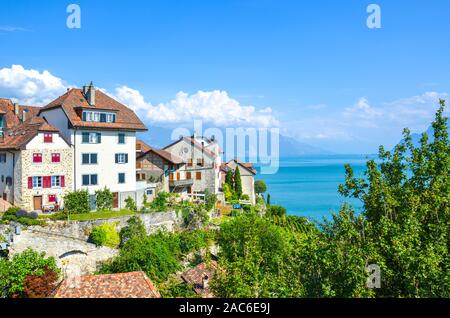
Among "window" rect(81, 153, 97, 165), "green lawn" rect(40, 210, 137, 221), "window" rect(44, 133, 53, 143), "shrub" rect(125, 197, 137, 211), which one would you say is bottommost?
"green lawn" rect(40, 210, 137, 221)

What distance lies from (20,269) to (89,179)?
12569mm

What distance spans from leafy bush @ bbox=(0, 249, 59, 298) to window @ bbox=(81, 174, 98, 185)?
9804mm

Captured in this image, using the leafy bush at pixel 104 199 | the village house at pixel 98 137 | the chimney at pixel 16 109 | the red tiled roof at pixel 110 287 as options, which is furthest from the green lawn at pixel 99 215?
the chimney at pixel 16 109

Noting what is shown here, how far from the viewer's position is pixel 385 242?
1016 centimetres

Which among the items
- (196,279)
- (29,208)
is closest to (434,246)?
(196,279)

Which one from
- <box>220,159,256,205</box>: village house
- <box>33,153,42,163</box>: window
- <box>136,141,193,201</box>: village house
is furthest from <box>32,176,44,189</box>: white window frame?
<box>220,159,256,205</box>: village house

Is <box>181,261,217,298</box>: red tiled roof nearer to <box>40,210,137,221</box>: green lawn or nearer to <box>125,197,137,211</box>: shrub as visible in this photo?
<box>40,210,137,221</box>: green lawn

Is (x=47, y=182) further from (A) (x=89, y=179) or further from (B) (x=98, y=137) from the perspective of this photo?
(B) (x=98, y=137)

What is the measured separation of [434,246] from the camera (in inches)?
392

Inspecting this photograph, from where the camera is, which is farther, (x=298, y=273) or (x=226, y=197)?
(x=226, y=197)

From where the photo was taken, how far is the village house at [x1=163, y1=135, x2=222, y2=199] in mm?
48062
